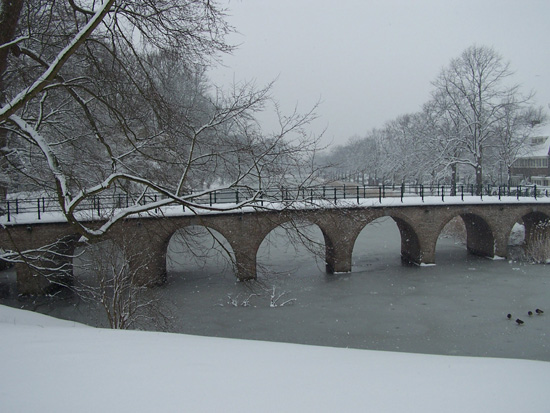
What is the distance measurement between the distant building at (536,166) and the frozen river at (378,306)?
3280 cm

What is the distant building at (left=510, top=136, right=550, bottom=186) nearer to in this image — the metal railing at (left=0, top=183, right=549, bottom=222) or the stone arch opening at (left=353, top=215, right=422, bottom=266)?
the metal railing at (left=0, top=183, right=549, bottom=222)

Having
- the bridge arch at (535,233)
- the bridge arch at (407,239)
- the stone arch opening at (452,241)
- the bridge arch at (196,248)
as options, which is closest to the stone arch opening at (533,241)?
the bridge arch at (535,233)

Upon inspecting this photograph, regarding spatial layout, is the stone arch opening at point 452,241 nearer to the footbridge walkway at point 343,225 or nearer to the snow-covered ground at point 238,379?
the footbridge walkway at point 343,225

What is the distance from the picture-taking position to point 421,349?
38.2 feet

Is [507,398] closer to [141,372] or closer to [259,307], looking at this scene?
[141,372]

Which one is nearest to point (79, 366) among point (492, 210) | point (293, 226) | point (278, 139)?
point (293, 226)

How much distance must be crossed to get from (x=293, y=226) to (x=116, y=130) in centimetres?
360

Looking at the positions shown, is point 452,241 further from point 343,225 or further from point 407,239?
point 343,225

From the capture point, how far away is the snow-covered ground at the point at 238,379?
9.23 ft

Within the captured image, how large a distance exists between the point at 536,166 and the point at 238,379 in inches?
2270

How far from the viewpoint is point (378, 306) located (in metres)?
15.8

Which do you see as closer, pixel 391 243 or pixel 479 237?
Result: pixel 479 237

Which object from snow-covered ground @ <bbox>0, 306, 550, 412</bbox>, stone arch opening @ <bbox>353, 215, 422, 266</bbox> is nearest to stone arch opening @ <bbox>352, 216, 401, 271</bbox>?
stone arch opening @ <bbox>353, 215, 422, 266</bbox>

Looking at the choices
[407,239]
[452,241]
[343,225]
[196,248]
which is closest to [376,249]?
[407,239]
